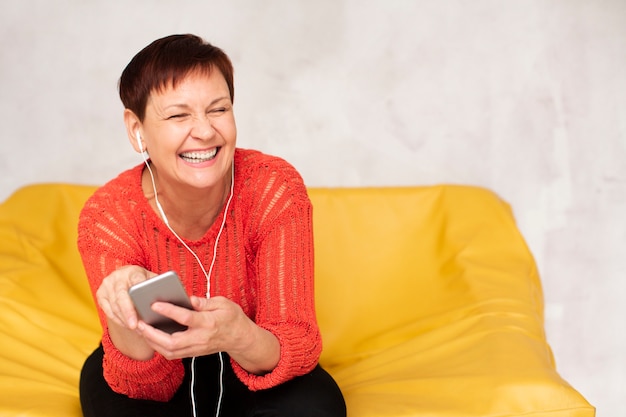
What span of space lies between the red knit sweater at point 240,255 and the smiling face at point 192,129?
0.13 meters

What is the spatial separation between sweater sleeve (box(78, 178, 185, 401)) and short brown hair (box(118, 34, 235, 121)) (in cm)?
22

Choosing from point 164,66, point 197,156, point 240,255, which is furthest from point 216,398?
point 164,66

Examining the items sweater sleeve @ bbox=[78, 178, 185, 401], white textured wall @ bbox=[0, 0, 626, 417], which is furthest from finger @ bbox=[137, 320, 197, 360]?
white textured wall @ bbox=[0, 0, 626, 417]

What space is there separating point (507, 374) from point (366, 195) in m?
0.97

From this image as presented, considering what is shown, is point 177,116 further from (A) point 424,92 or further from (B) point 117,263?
(A) point 424,92

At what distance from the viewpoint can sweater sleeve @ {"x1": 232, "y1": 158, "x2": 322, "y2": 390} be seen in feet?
5.68

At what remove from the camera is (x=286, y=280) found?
1.80m

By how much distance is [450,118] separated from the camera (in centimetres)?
301

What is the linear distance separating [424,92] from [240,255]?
131cm

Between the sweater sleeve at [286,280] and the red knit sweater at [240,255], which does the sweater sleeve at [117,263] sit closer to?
the red knit sweater at [240,255]

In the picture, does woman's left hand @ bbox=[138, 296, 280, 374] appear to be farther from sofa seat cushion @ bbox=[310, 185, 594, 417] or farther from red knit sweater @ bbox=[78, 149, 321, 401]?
sofa seat cushion @ bbox=[310, 185, 594, 417]

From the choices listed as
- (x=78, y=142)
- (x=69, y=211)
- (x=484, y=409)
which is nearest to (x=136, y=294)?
(x=484, y=409)

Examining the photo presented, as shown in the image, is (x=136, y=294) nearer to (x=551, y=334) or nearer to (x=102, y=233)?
(x=102, y=233)

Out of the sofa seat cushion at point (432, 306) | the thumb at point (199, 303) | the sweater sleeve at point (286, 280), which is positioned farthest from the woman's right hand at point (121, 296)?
the sofa seat cushion at point (432, 306)
